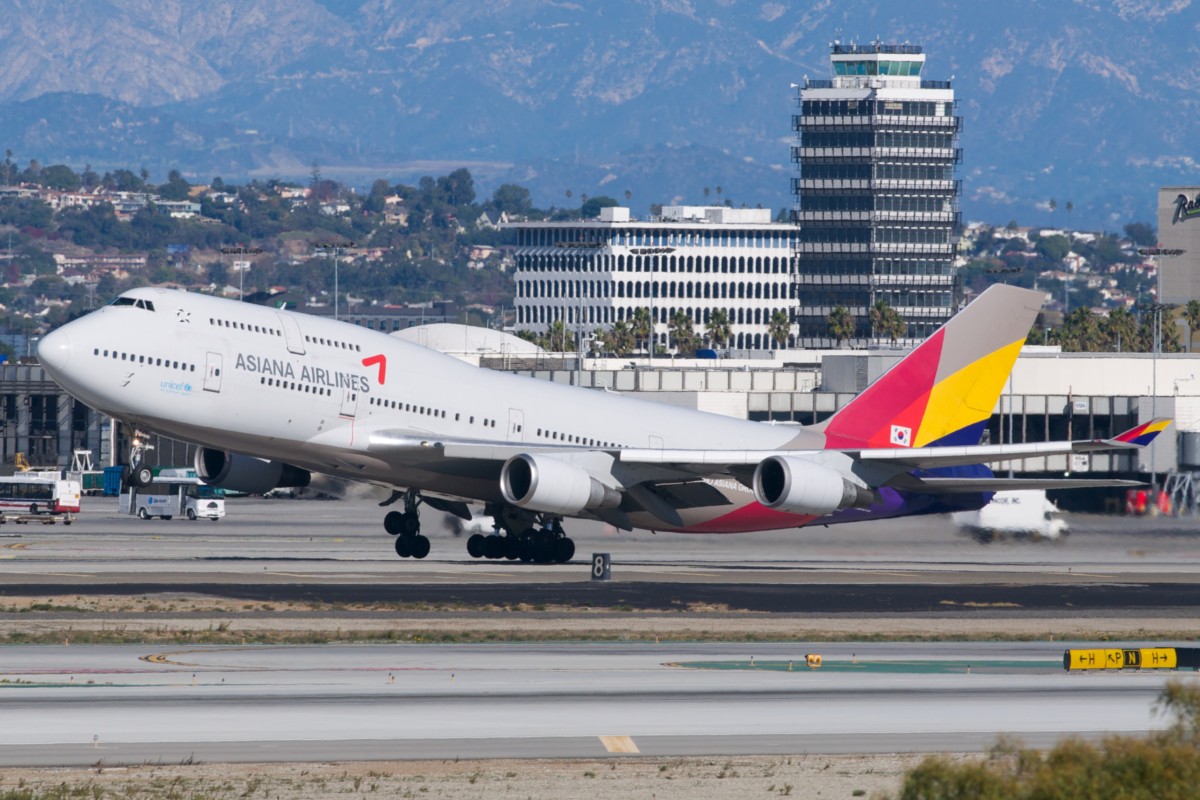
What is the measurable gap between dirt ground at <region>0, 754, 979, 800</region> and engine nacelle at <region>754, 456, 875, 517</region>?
93.5 feet

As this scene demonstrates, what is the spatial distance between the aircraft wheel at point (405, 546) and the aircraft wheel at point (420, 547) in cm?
12

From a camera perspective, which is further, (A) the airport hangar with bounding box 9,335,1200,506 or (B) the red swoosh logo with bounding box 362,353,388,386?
(A) the airport hangar with bounding box 9,335,1200,506

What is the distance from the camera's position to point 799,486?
2061 inches

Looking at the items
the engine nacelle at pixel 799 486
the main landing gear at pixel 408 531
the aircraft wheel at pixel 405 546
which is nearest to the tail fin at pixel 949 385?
the engine nacelle at pixel 799 486

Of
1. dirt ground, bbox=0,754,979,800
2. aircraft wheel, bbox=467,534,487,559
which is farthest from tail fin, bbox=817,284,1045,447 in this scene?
dirt ground, bbox=0,754,979,800

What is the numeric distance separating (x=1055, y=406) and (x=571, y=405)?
64148 mm

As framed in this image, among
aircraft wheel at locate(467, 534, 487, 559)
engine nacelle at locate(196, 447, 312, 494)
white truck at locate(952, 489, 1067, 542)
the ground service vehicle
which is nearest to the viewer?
engine nacelle at locate(196, 447, 312, 494)

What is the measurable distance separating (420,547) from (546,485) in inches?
261

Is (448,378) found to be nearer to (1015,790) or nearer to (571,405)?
(571,405)

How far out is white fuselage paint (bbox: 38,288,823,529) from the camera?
49031mm

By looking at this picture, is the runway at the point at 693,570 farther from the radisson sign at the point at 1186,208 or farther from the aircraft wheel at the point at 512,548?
the radisson sign at the point at 1186,208

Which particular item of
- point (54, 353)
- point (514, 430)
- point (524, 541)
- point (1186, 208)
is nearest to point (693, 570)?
point (524, 541)

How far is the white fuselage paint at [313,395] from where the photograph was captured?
49031 millimetres

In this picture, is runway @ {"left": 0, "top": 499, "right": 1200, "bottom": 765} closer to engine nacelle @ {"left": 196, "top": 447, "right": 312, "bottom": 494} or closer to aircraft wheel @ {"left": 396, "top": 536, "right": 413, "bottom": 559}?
aircraft wheel @ {"left": 396, "top": 536, "right": 413, "bottom": 559}
